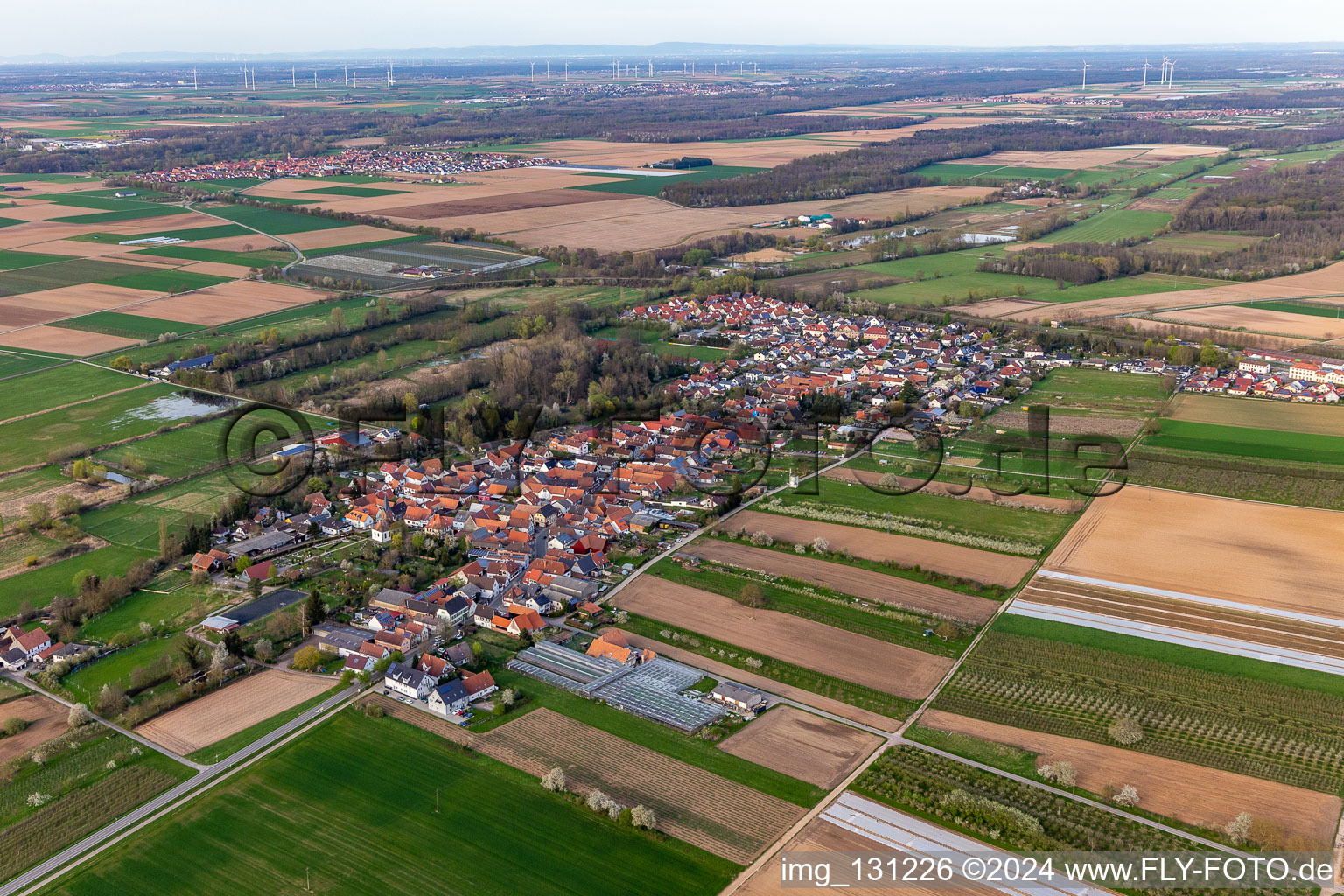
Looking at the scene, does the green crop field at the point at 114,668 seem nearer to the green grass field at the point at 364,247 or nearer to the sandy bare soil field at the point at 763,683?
the sandy bare soil field at the point at 763,683

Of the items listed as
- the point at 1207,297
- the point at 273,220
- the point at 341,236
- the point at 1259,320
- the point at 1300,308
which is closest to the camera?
the point at 1259,320

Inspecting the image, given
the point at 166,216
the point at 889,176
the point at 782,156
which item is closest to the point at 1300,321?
the point at 889,176

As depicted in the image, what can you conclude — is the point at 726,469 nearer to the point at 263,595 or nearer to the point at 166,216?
the point at 263,595

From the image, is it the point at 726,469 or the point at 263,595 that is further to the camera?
the point at 726,469

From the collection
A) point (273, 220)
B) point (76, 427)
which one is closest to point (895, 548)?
point (76, 427)

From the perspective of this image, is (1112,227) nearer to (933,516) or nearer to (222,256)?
(933,516)

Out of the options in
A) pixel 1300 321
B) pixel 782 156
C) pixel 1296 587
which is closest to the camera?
pixel 1296 587

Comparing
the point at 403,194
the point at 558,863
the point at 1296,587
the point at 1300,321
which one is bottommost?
the point at 558,863

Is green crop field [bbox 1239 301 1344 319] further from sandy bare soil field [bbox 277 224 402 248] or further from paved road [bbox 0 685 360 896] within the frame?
sandy bare soil field [bbox 277 224 402 248]
